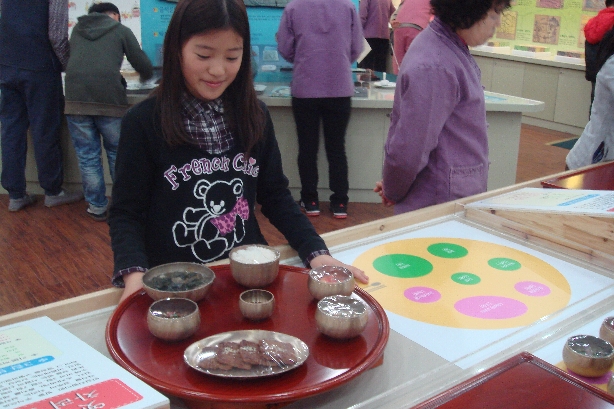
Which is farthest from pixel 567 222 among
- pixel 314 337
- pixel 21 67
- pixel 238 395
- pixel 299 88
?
pixel 21 67

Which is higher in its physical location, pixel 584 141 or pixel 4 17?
pixel 4 17

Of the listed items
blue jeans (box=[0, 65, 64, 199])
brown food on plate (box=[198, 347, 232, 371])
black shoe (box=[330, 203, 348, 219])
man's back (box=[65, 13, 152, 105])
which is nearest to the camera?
brown food on plate (box=[198, 347, 232, 371])

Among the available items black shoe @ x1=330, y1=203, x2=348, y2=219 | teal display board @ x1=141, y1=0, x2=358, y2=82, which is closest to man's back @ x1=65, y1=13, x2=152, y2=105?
teal display board @ x1=141, y1=0, x2=358, y2=82

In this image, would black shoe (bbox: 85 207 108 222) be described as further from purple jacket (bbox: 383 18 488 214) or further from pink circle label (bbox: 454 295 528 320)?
pink circle label (bbox: 454 295 528 320)

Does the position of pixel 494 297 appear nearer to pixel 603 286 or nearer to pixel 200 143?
pixel 603 286

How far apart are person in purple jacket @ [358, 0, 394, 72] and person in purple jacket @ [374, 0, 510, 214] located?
4248mm

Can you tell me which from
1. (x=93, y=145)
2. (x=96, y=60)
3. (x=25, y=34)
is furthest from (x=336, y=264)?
(x=25, y=34)

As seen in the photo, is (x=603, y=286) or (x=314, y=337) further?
(x=603, y=286)

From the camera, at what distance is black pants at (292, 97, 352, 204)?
3.53 meters

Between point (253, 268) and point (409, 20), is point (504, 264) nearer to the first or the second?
point (253, 268)

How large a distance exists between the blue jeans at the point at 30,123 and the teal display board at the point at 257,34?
72 cm

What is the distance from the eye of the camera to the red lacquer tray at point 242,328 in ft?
2.27

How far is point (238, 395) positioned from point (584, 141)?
6.56 feet

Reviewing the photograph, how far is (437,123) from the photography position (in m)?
1.51
